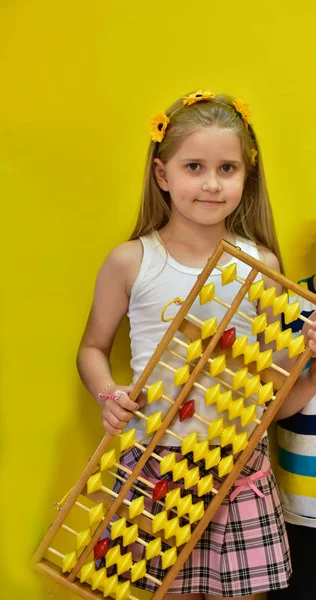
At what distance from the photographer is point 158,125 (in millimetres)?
1104

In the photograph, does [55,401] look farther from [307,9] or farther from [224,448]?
[307,9]

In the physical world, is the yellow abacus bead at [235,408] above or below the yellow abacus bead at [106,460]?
above

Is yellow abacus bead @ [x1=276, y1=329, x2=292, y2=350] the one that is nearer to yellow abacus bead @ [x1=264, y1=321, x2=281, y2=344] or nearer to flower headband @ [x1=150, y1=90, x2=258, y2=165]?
yellow abacus bead @ [x1=264, y1=321, x2=281, y2=344]

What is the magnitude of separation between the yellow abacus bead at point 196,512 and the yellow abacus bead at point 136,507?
0.08m

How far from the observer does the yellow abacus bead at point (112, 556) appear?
101 centimetres

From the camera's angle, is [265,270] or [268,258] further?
[268,258]

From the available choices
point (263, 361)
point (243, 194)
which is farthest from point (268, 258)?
point (263, 361)

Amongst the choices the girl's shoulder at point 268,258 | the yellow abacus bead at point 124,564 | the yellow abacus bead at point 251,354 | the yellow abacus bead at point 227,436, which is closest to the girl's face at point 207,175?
the girl's shoulder at point 268,258

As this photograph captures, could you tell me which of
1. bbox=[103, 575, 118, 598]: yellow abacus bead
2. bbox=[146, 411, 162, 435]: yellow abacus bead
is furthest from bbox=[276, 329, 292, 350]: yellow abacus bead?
bbox=[103, 575, 118, 598]: yellow abacus bead

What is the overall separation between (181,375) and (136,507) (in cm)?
21

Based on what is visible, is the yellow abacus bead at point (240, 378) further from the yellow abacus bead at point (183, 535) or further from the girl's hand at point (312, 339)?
the yellow abacus bead at point (183, 535)

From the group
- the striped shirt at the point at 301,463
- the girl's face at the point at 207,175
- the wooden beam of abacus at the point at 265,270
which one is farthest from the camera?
the striped shirt at the point at 301,463

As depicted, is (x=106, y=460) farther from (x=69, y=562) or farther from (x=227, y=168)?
(x=227, y=168)

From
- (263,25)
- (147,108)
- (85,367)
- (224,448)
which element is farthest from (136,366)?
(263,25)
